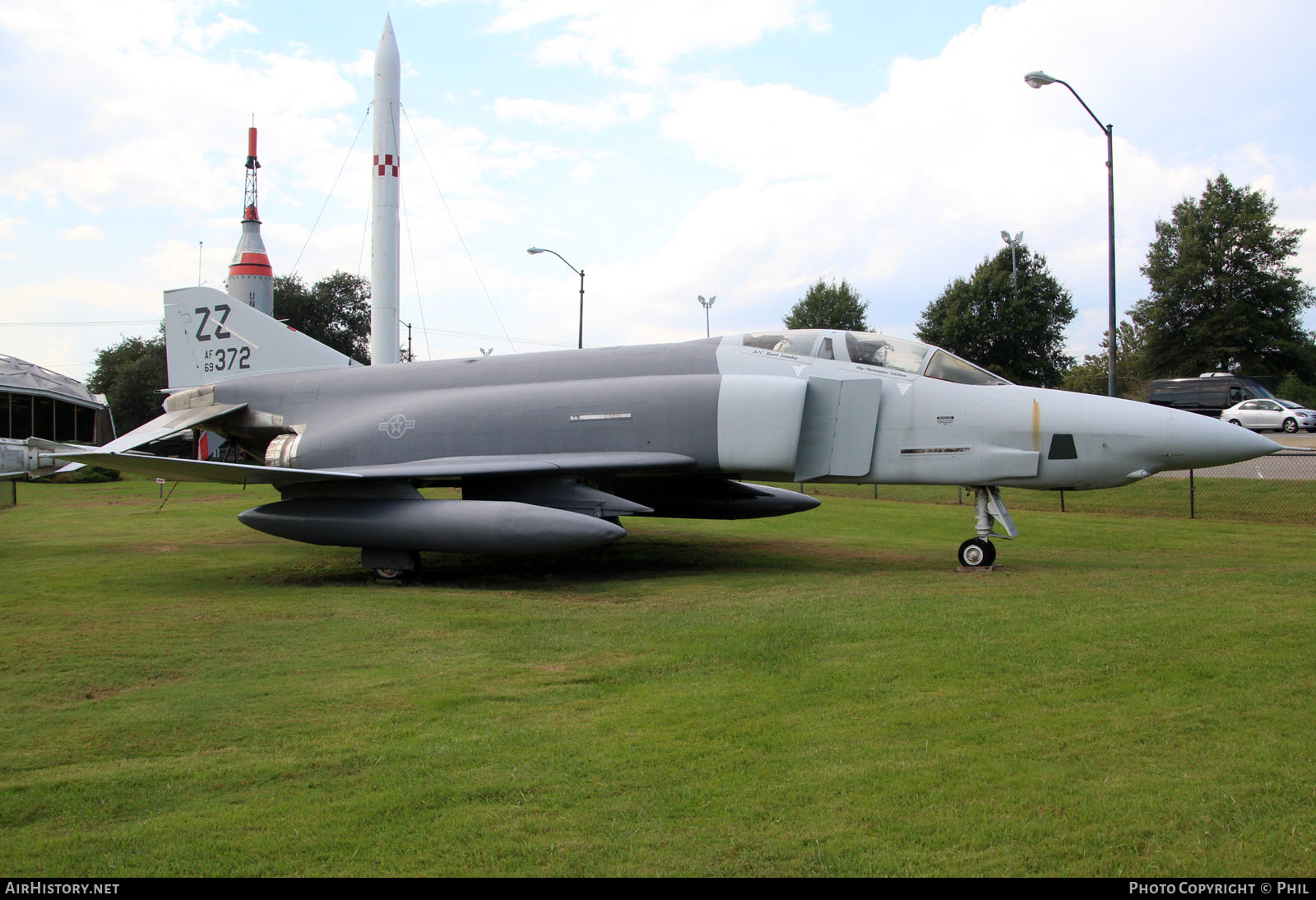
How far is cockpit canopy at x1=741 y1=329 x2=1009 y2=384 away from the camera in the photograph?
10.6m

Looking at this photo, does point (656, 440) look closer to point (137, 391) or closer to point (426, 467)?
point (426, 467)

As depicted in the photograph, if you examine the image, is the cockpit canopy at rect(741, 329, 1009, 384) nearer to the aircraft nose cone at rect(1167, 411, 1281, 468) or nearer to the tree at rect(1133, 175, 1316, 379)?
the aircraft nose cone at rect(1167, 411, 1281, 468)

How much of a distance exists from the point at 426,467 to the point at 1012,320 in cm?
4691

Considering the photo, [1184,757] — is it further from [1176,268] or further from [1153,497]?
[1176,268]

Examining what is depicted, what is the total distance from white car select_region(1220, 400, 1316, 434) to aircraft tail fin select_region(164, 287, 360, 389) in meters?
32.9

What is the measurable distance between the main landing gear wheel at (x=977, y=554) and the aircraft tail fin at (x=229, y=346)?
9855 millimetres

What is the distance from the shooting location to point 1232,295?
153ft

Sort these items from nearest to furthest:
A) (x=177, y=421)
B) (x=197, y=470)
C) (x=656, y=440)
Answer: (x=197, y=470), (x=656, y=440), (x=177, y=421)

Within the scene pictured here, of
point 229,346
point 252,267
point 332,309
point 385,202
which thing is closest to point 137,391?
point 332,309

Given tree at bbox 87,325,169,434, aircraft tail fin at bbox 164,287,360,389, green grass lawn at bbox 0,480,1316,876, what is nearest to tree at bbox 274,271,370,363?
tree at bbox 87,325,169,434

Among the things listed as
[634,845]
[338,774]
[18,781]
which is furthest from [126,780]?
[634,845]

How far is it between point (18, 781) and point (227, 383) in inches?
441

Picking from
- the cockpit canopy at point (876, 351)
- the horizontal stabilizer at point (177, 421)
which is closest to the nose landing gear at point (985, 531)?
the cockpit canopy at point (876, 351)

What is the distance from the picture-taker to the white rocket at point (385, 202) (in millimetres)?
33281
